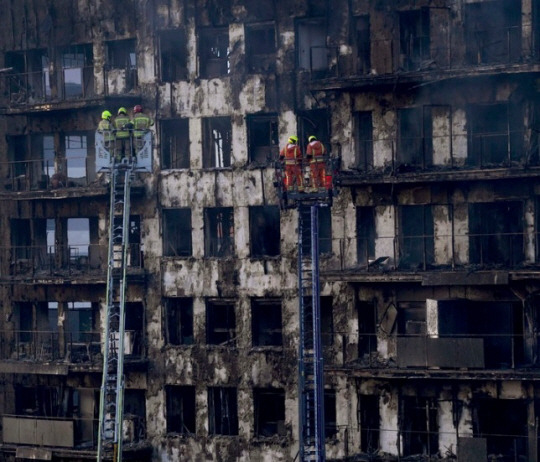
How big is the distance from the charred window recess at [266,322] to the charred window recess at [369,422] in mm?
3758

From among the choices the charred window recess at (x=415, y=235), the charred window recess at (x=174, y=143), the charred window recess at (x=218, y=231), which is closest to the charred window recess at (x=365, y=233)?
the charred window recess at (x=415, y=235)

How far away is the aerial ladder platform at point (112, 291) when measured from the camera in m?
48.4

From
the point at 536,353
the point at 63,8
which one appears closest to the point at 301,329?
the point at 536,353

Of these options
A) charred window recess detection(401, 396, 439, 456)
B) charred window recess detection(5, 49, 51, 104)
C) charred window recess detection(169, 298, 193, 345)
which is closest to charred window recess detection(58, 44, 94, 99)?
charred window recess detection(5, 49, 51, 104)

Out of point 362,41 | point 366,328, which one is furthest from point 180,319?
point 362,41

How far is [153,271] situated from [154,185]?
119 inches

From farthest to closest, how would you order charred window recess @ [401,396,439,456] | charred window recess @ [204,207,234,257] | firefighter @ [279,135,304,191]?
charred window recess @ [204,207,234,257]
charred window recess @ [401,396,439,456]
firefighter @ [279,135,304,191]

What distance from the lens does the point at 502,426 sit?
4953 cm

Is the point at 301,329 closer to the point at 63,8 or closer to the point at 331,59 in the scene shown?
the point at 331,59

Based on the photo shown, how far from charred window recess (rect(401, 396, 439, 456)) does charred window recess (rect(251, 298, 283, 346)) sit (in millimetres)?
5201

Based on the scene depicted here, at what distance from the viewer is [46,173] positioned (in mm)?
57094

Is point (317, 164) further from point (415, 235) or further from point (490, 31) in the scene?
point (490, 31)

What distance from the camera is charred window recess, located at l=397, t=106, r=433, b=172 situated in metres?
51.1

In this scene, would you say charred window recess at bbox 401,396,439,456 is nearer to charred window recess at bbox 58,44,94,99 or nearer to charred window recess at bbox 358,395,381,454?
charred window recess at bbox 358,395,381,454
